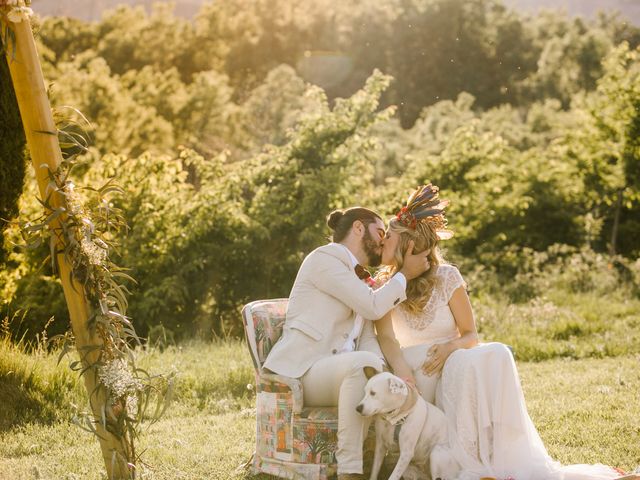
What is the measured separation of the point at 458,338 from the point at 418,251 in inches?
24.1

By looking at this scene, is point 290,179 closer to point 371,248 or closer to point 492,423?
point 371,248

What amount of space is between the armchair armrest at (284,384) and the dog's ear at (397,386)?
25.1 inches

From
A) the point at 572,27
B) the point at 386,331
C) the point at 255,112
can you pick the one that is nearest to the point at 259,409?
the point at 386,331

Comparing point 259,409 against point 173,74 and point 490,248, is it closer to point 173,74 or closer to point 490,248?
point 490,248

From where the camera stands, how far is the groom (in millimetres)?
4477

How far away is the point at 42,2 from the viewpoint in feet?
109

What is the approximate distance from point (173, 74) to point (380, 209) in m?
20.2

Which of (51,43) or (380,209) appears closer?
(380,209)

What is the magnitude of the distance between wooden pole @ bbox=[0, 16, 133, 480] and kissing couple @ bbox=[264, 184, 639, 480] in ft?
3.45

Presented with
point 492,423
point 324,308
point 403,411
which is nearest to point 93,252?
Answer: point 324,308

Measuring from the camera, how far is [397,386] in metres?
4.27

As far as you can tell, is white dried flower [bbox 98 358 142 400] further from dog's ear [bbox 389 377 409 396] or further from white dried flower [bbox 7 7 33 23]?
white dried flower [bbox 7 7 33 23]

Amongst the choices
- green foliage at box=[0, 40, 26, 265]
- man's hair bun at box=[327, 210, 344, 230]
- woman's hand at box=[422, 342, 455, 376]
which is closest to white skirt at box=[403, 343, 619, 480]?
woman's hand at box=[422, 342, 455, 376]

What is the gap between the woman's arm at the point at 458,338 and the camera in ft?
16.0
